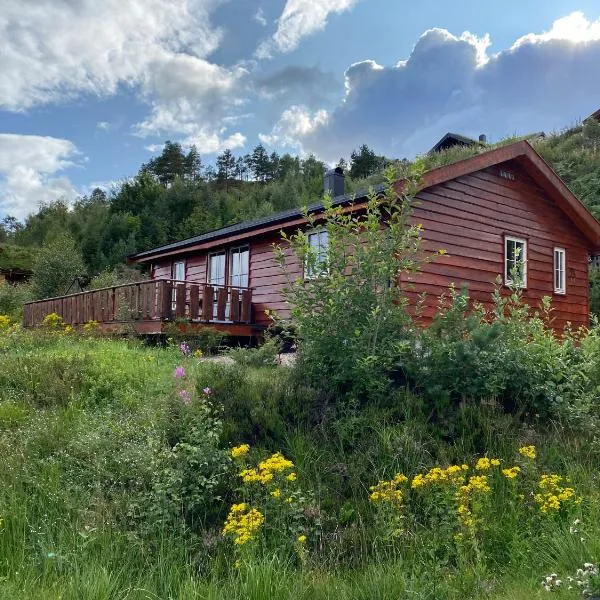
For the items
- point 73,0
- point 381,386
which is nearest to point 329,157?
point 73,0

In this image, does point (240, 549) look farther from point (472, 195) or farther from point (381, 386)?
point (472, 195)

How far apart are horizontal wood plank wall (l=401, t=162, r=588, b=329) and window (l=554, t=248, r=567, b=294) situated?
18 cm

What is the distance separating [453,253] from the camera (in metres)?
12.0

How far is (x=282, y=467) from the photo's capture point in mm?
3643

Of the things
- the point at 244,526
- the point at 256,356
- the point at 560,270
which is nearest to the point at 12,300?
the point at 256,356

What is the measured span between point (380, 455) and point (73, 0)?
7569mm

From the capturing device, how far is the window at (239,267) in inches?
568

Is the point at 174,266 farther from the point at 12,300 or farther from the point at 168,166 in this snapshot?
the point at 168,166

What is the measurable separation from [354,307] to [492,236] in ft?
27.1

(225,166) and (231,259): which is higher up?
(225,166)

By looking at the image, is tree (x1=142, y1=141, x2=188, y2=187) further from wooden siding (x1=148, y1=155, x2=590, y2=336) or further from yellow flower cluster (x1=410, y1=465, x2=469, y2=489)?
yellow flower cluster (x1=410, y1=465, x2=469, y2=489)

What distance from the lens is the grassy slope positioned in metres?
Answer: 3.09

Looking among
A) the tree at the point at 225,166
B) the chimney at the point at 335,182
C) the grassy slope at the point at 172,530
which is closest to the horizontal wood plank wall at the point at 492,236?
the chimney at the point at 335,182

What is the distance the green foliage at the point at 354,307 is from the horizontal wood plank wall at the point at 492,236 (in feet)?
16.0
